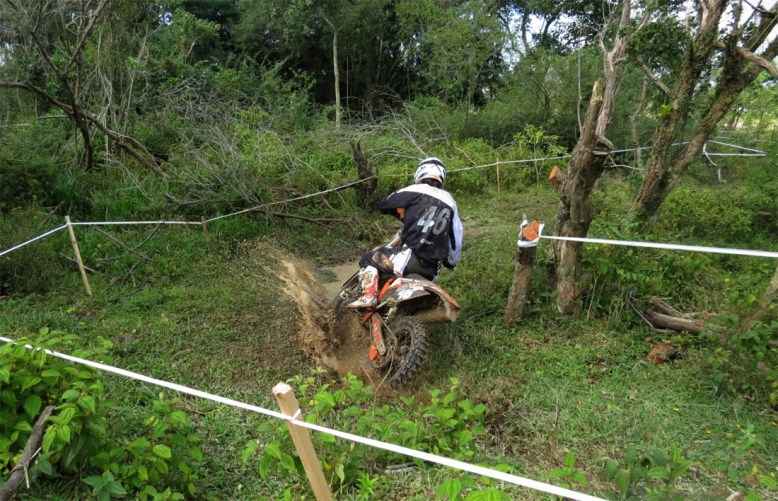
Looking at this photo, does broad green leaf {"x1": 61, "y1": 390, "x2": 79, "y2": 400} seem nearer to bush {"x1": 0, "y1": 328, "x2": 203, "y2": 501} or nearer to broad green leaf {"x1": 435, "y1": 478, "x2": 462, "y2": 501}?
bush {"x1": 0, "y1": 328, "x2": 203, "y2": 501}

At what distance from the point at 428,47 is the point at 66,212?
1303 cm

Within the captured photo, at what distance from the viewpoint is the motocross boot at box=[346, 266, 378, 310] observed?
156 inches

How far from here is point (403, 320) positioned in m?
3.78

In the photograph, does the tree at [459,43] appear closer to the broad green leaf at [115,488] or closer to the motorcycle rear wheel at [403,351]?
the motorcycle rear wheel at [403,351]

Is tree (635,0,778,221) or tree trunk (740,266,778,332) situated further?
tree (635,0,778,221)

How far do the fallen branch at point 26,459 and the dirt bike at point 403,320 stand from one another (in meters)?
1.96

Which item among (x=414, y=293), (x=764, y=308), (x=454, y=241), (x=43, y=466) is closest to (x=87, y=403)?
(x=43, y=466)

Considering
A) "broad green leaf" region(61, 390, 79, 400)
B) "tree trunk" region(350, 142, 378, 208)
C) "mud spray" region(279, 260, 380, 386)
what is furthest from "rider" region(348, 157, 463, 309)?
"tree trunk" region(350, 142, 378, 208)

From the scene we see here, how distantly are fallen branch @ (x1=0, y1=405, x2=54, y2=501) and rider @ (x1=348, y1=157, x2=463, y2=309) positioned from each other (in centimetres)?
215

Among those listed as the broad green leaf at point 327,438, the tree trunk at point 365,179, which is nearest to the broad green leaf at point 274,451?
the broad green leaf at point 327,438

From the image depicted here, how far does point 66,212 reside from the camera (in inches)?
273

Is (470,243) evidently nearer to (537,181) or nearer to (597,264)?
(597,264)

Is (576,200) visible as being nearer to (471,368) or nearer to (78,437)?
(471,368)

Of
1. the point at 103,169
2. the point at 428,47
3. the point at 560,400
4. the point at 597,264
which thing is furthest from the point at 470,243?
the point at 428,47
